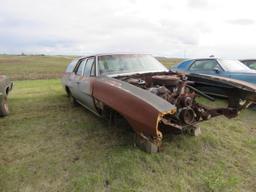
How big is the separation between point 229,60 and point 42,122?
5978mm

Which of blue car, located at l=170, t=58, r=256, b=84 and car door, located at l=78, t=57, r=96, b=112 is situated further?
blue car, located at l=170, t=58, r=256, b=84

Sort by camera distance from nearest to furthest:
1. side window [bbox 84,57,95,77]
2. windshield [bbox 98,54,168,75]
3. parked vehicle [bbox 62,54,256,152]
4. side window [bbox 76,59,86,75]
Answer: parked vehicle [bbox 62,54,256,152]
windshield [bbox 98,54,168,75]
side window [bbox 84,57,95,77]
side window [bbox 76,59,86,75]

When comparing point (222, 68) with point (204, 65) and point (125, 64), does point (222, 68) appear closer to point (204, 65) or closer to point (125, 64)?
point (204, 65)

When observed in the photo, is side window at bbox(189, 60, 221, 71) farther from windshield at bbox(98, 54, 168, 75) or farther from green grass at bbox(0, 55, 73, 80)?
green grass at bbox(0, 55, 73, 80)

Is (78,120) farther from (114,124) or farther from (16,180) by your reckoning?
(16,180)

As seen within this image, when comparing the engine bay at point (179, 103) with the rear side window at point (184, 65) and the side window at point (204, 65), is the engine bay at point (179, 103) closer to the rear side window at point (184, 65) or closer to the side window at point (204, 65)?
the side window at point (204, 65)

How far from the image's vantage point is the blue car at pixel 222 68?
5.91 meters

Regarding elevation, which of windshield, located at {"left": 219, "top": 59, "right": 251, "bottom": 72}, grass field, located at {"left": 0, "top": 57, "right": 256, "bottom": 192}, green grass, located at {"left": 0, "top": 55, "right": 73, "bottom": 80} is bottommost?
grass field, located at {"left": 0, "top": 57, "right": 256, "bottom": 192}

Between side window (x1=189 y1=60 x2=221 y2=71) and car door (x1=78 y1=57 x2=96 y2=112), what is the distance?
13.2 ft

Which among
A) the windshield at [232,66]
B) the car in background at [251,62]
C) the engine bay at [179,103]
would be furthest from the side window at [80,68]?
the car in background at [251,62]

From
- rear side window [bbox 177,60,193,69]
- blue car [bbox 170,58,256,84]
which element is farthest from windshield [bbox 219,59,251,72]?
rear side window [bbox 177,60,193,69]

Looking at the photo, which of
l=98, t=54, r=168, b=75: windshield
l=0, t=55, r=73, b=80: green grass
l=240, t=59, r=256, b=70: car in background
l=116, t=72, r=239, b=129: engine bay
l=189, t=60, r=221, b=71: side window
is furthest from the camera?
l=0, t=55, r=73, b=80: green grass

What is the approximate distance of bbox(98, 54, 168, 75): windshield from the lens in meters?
4.02

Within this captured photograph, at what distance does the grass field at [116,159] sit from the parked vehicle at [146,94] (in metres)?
0.35
